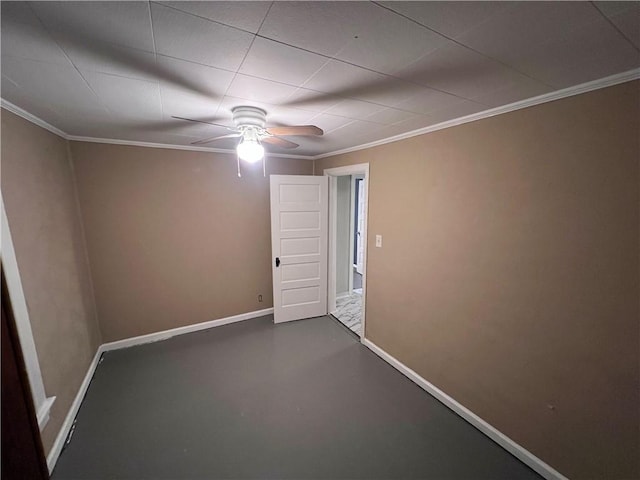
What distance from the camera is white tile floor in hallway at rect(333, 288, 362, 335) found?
3.60m

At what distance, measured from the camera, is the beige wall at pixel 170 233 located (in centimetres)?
278

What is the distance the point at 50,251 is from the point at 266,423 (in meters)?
2.11

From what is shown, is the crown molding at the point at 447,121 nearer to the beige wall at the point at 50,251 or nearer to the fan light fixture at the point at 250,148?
the beige wall at the point at 50,251

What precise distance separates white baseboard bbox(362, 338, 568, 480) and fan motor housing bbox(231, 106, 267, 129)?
8.42 ft

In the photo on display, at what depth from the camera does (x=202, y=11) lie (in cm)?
84

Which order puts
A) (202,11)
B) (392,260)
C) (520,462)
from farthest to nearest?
(392,260), (520,462), (202,11)

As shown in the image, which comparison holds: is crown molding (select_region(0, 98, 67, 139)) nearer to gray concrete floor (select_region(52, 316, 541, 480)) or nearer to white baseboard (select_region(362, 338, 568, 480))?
gray concrete floor (select_region(52, 316, 541, 480))

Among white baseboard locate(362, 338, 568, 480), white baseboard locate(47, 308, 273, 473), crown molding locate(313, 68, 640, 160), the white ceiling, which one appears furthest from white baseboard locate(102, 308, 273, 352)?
crown molding locate(313, 68, 640, 160)

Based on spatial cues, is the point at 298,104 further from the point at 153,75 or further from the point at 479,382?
the point at 479,382

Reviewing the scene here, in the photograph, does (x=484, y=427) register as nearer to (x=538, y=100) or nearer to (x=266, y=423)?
(x=266, y=423)

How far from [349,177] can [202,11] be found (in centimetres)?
363

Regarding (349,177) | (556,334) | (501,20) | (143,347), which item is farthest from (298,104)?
(143,347)

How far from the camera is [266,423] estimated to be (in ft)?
6.68

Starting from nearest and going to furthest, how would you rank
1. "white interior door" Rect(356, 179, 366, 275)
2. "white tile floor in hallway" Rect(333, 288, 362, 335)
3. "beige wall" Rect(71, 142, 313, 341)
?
"beige wall" Rect(71, 142, 313, 341), "white tile floor in hallway" Rect(333, 288, 362, 335), "white interior door" Rect(356, 179, 366, 275)
